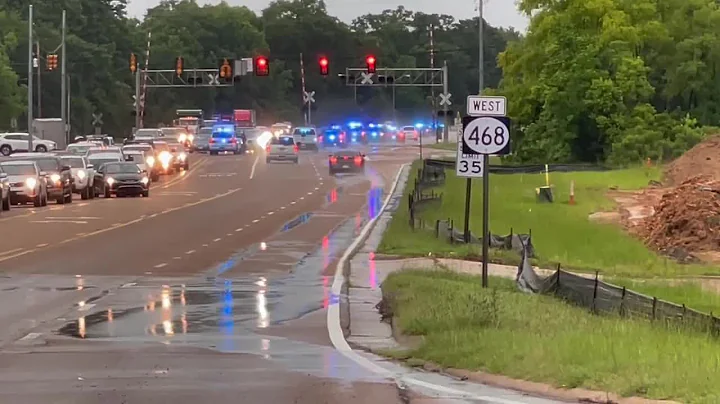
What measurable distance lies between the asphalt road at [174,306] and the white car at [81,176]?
697 centimetres

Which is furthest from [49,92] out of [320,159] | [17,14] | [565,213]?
[565,213]

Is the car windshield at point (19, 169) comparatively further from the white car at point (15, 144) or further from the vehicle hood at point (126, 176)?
the white car at point (15, 144)

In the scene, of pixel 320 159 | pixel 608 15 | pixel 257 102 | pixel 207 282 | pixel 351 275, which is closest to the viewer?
pixel 207 282

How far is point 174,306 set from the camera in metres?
19.0

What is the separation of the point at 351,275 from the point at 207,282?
3.02 meters

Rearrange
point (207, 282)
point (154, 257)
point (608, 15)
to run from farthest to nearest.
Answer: point (608, 15) < point (154, 257) < point (207, 282)

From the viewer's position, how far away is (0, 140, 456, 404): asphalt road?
39.5 feet

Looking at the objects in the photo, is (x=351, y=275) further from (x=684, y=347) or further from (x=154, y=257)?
(x=684, y=347)

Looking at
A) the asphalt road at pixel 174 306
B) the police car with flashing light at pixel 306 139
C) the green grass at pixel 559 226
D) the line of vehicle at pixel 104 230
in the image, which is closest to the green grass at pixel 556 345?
Answer: the asphalt road at pixel 174 306

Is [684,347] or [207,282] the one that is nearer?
[684,347]

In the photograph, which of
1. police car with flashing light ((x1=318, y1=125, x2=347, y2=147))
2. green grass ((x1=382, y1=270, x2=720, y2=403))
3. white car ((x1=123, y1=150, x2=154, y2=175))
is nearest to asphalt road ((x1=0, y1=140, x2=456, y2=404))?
green grass ((x1=382, y1=270, x2=720, y2=403))

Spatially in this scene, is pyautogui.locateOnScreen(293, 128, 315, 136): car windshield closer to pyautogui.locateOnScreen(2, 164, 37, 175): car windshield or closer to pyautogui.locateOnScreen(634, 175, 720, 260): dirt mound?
pyautogui.locateOnScreen(2, 164, 37, 175): car windshield

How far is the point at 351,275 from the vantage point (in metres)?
24.3

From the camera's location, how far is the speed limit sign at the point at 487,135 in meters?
18.6
